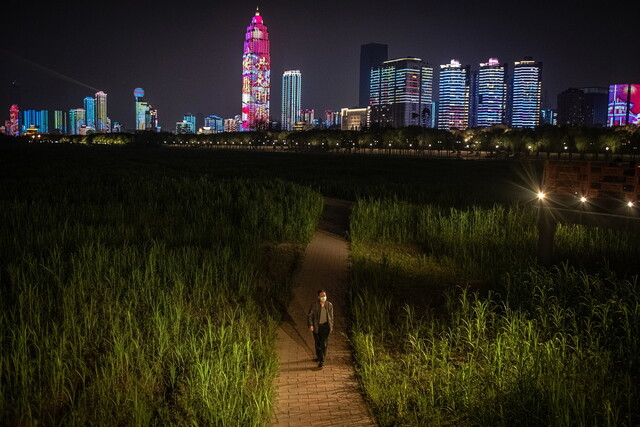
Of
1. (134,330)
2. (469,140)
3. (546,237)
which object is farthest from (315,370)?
(469,140)

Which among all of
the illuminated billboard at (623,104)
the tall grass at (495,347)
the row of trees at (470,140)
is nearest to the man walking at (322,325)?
the tall grass at (495,347)

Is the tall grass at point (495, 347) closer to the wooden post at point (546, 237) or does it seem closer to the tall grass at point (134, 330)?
the wooden post at point (546, 237)

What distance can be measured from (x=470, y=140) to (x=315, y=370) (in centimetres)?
13447

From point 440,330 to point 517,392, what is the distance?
2872mm

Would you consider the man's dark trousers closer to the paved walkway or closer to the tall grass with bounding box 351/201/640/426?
the paved walkway

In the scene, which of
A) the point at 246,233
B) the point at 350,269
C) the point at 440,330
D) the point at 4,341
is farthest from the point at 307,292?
the point at 4,341

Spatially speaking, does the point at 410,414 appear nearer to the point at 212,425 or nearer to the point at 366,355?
the point at 366,355

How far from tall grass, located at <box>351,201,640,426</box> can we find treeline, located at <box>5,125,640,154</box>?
86116 millimetres

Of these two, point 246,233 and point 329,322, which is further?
point 246,233

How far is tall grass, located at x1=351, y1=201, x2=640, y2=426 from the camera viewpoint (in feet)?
22.2

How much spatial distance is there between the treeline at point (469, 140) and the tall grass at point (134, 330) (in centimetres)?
8981

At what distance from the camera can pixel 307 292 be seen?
1232cm

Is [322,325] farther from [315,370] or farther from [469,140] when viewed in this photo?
[469,140]

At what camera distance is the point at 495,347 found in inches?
330
